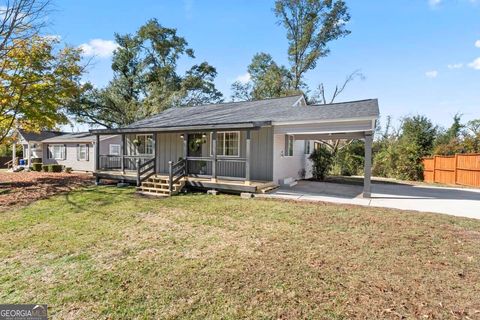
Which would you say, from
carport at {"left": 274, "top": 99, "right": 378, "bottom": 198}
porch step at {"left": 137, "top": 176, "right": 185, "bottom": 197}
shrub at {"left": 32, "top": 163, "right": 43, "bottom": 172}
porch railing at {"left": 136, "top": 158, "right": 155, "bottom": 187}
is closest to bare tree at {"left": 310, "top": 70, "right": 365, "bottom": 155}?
carport at {"left": 274, "top": 99, "right": 378, "bottom": 198}

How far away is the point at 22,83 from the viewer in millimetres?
12945

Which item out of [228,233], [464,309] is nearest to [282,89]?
[228,233]

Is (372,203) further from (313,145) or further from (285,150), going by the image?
(313,145)

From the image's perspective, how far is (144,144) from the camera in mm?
15305

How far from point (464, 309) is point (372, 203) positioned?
577cm

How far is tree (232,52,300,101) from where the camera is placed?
28203 mm

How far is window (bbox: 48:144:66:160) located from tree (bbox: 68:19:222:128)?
418cm

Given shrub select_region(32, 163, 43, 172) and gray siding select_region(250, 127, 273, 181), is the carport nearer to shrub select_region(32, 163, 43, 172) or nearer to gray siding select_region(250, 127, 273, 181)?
gray siding select_region(250, 127, 273, 181)

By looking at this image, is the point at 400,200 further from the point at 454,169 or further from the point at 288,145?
the point at 454,169

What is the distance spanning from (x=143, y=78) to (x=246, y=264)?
97.5 feet

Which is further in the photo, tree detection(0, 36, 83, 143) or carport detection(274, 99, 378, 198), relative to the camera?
tree detection(0, 36, 83, 143)

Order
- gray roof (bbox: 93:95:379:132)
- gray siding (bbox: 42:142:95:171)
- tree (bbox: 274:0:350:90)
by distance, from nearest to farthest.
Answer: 1. gray roof (bbox: 93:95:379:132)
2. gray siding (bbox: 42:142:95:171)
3. tree (bbox: 274:0:350:90)

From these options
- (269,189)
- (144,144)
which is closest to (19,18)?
(144,144)

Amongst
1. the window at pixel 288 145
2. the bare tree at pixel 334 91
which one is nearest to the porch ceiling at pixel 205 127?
the window at pixel 288 145
